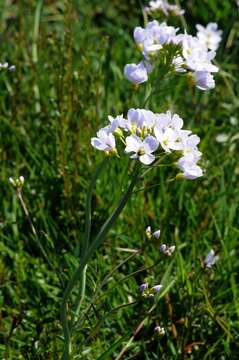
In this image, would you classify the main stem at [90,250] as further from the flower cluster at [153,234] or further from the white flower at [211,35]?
the white flower at [211,35]

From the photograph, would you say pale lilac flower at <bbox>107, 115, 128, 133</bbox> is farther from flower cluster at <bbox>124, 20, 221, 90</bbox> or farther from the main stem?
flower cluster at <bbox>124, 20, 221, 90</bbox>

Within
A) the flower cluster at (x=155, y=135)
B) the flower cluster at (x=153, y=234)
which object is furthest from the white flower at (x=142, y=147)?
the flower cluster at (x=153, y=234)

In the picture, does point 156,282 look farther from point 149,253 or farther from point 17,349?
point 17,349

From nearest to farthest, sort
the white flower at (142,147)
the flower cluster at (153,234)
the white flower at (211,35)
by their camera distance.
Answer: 1. the white flower at (142,147)
2. the flower cluster at (153,234)
3. the white flower at (211,35)

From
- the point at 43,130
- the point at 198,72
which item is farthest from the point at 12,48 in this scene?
the point at 198,72

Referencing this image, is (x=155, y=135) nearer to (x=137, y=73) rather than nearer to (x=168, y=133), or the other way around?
(x=168, y=133)

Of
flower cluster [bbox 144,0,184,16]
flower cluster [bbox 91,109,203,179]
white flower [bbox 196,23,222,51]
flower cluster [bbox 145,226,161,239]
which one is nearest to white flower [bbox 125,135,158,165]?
flower cluster [bbox 91,109,203,179]

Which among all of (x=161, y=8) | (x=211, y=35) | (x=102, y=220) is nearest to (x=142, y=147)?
(x=102, y=220)
